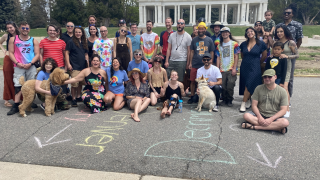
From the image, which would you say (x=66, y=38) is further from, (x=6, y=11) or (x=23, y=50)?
(x=6, y=11)

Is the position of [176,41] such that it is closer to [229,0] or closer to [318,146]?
[318,146]

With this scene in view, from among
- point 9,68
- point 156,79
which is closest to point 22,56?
point 9,68

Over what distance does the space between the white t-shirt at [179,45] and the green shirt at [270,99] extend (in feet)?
8.08

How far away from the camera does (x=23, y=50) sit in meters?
5.39

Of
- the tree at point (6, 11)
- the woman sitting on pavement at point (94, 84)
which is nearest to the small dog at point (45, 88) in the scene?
the woman sitting on pavement at point (94, 84)

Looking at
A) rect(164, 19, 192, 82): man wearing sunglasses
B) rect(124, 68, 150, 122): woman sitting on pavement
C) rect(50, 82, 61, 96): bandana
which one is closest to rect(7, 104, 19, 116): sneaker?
rect(50, 82, 61, 96): bandana

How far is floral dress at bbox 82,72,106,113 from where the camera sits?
5341 mm

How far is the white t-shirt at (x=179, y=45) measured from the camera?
628cm

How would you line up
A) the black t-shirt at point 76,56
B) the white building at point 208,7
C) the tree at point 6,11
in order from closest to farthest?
1. the black t-shirt at point 76,56
2. the tree at point 6,11
3. the white building at point 208,7

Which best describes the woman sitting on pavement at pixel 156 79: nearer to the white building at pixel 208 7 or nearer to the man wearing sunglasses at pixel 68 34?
the man wearing sunglasses at pixel 68 34

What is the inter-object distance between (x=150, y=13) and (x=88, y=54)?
6199 cm

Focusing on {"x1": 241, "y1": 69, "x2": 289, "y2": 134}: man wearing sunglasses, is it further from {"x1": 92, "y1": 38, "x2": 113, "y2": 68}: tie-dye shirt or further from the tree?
the tree

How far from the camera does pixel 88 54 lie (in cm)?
641

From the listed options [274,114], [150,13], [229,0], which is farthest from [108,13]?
[274,114]
